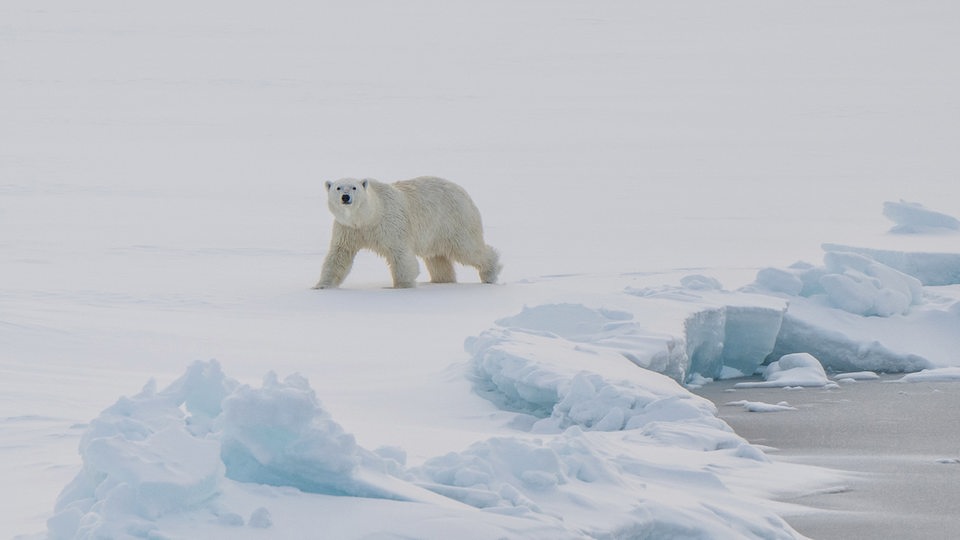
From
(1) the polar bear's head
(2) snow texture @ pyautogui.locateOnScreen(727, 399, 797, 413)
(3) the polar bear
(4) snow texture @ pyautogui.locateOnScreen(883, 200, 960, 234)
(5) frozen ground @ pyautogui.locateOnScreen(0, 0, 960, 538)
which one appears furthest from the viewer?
(4) snow texture @ pyautogui.locateOnScreen(883, 200, 960, 234)

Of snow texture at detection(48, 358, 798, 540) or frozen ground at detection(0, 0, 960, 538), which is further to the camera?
frozen ground at detection(0, 0, 960, 538)

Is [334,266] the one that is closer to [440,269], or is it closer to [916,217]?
[440,269]

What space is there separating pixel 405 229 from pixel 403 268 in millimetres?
287

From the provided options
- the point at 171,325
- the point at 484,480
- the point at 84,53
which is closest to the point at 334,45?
the point at 84,53

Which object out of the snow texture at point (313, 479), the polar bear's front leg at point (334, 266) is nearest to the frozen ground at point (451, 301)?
the snow texture at point (313, 479)

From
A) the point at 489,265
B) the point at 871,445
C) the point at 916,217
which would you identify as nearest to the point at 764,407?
the point at 871,445

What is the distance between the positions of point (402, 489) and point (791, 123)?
29.1m

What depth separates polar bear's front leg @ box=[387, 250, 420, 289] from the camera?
35.2 ft

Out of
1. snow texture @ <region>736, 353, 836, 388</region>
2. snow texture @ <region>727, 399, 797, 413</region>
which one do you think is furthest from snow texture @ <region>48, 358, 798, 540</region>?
snow texture @ <region>736, 353, 836, 388</region>

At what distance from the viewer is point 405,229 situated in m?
10.8

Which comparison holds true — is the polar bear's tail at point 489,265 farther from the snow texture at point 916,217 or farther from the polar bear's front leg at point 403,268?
the snow texture at point 916,217

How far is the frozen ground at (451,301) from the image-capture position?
13.5 feet

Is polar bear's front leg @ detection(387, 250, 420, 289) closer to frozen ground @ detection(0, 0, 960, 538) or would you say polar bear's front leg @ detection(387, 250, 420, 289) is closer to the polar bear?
the polar bear

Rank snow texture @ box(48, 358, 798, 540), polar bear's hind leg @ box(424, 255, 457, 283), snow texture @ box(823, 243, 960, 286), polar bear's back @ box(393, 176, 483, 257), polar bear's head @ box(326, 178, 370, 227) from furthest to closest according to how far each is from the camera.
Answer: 1. polar bear's hind leg @ box(424, 255, 457, 283)
2. snow texture @ box(823, 243, 960, 286)
3. polar bear's back @ box(393, 176, 483, 257)
4. polar bear's head @ box(326, 178, 370, 227)
5. snow texture @ box(48, 358, 798, 540)
